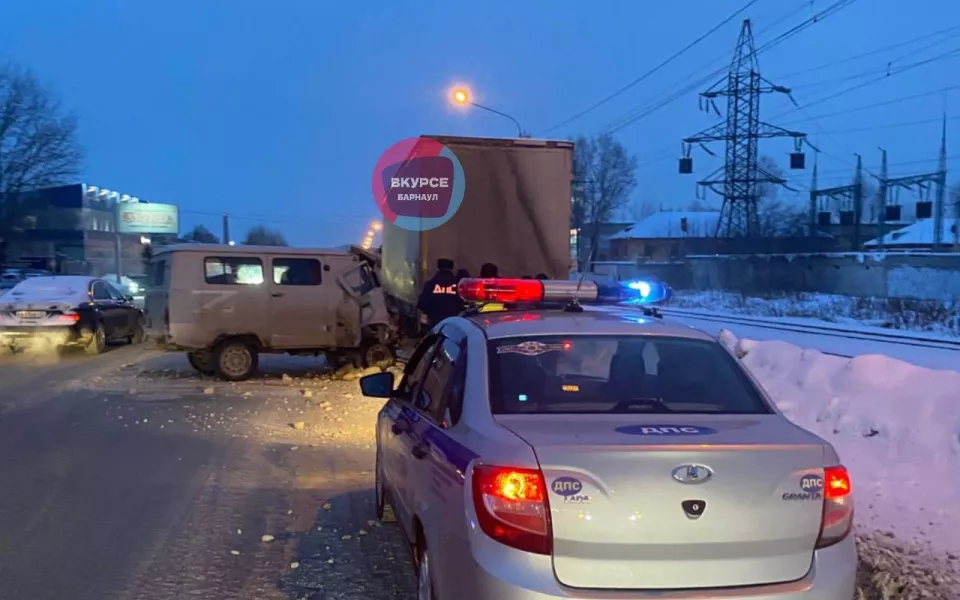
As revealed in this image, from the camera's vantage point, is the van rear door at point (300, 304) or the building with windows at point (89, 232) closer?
the van rear door at point (300, 304)

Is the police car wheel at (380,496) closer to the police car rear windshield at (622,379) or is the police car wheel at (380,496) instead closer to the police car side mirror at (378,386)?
the police car side mirror at (378,386)

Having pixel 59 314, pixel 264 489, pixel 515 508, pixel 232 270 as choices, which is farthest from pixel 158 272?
pixel 515 508

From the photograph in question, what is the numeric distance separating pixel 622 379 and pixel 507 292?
1.53 metres

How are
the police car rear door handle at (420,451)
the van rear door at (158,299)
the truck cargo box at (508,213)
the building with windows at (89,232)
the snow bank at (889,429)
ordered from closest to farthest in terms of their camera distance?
the police car rear door handle at (420,451) → the snow bank at (889,429) → the truck cargo box at (508,213) → the van rear door at (158,299) → the building with windows at (89,232)

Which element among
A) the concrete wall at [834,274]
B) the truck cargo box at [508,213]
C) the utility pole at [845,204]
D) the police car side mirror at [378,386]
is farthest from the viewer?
the utility pole at [845,204]

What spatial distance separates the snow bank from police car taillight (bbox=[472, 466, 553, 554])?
3267 mm

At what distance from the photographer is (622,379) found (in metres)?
4.09

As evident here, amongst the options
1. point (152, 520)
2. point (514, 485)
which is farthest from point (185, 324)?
point (514, 485)

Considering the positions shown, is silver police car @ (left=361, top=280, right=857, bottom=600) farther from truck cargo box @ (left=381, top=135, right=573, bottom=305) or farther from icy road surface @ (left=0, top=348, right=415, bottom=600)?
truck cargo box @ (left=381, top=135, right=573, bottom=305)

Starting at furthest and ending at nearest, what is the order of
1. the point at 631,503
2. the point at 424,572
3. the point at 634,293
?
the point at 634,293, the point at 424,572, the point at 631,503

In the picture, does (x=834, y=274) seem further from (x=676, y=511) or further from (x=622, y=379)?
(x=676, y=511)

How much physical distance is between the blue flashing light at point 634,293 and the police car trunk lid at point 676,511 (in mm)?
2802

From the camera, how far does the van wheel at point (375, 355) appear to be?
14.2 metres

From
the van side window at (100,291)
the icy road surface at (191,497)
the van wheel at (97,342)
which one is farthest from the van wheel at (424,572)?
the van side window at (100,291)
